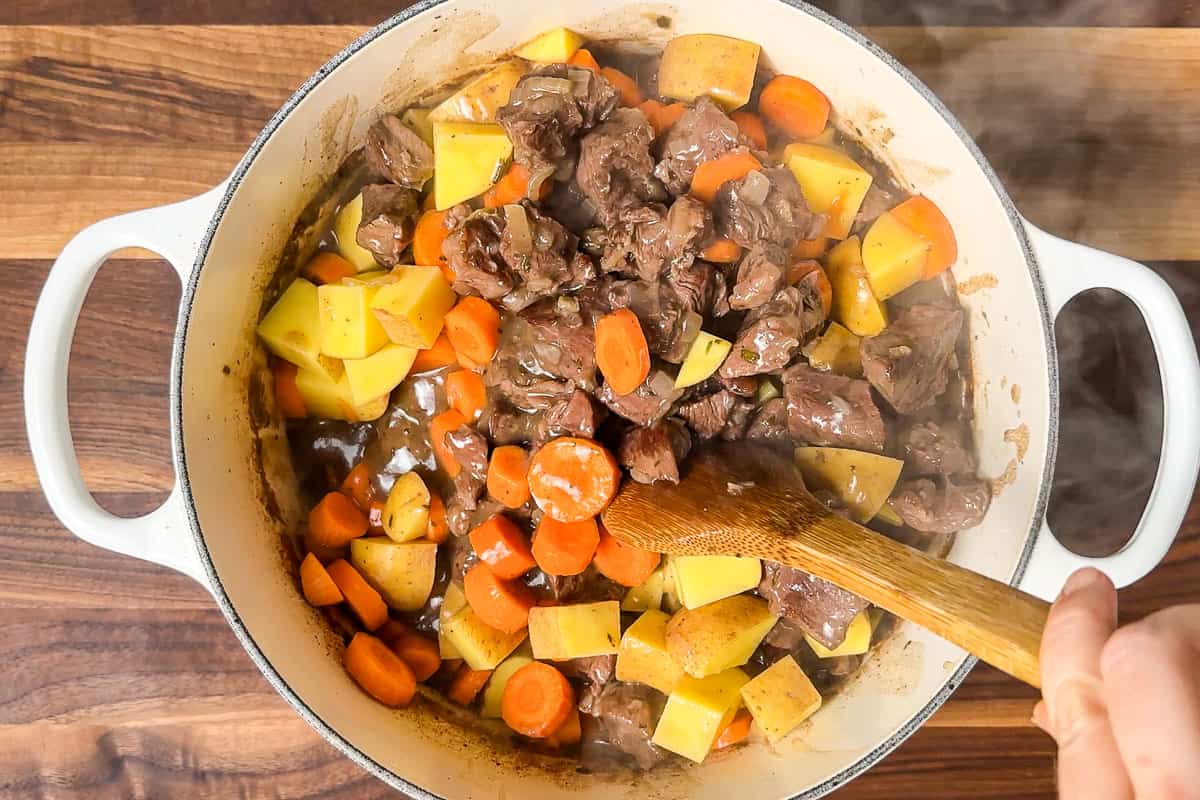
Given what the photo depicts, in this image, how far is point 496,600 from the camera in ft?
7.86

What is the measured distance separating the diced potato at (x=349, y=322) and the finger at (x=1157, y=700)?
6.01ft

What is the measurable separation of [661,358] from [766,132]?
74 cm

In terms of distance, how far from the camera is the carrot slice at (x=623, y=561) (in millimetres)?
2412

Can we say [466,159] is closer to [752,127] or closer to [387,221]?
[387,221]

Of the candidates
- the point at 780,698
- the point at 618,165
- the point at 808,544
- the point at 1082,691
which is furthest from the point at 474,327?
the point at 1082,691

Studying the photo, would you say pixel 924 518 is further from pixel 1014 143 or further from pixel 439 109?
pixel 439 109

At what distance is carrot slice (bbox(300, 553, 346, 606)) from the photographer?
8.03 feet

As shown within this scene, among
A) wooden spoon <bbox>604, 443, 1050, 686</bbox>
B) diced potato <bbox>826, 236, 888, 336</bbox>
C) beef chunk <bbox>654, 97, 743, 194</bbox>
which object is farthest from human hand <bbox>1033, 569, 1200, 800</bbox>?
beef chunk <bbox>654, 97, 743, 194</bbox>

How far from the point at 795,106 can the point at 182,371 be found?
1.74 m

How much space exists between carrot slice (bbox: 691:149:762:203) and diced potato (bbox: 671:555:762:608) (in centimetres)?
98

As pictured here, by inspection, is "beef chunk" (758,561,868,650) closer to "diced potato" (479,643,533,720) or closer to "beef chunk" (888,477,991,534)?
"beef chunk" (888,477,991,534)

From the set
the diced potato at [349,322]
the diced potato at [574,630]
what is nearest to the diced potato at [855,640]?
the diced potato at [574,630]

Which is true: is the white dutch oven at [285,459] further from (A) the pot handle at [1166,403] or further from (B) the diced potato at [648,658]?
(B) the diced potato at [648,658]

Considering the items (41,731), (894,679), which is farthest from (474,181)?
(41,731)
